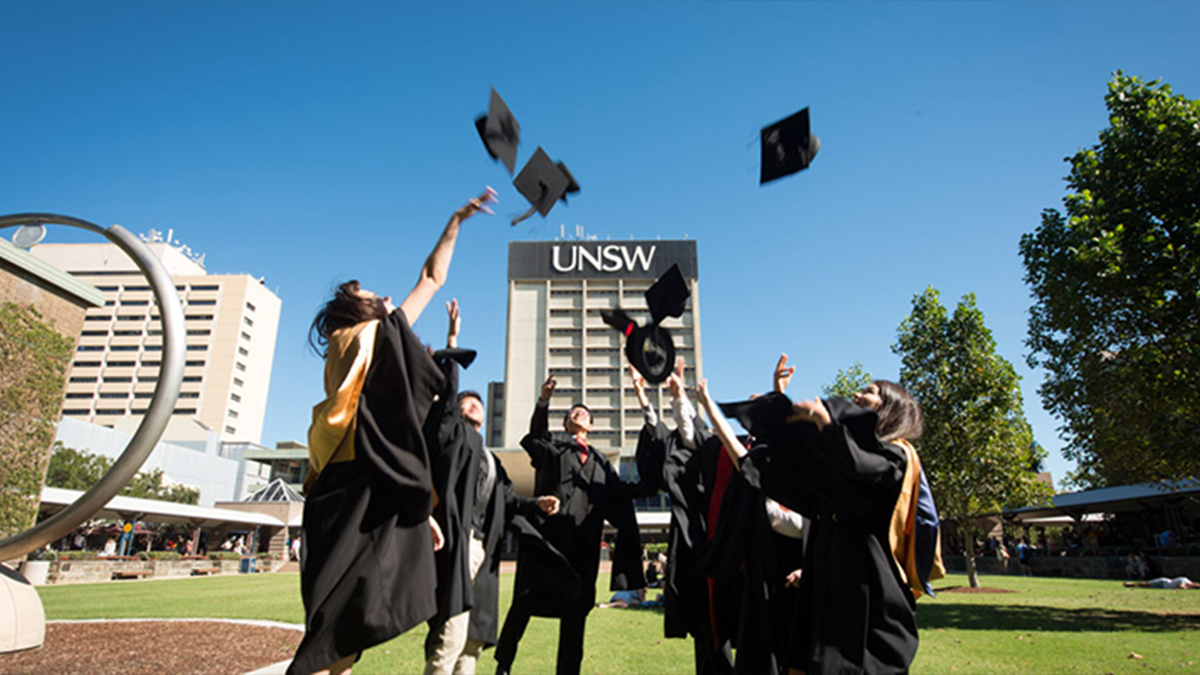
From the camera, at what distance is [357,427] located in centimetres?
242

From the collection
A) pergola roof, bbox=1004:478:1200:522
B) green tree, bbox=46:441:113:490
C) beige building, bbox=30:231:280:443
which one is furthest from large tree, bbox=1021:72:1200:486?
beige building, bbox=30:231:280:443

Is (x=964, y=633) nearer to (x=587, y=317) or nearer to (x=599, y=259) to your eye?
(x=587, y=317)

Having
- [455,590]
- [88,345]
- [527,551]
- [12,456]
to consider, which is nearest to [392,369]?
[455,590]

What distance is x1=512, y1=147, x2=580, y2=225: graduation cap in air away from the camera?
5375 mm

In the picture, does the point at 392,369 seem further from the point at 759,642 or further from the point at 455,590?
the point at 759,642

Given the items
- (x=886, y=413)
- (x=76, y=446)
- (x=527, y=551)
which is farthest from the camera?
(x=76, y=446)

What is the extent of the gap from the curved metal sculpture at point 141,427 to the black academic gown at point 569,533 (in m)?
2.44

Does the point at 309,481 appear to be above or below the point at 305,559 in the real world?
above

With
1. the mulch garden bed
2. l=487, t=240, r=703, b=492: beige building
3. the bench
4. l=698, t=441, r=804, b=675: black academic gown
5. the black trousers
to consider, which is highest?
l=487, t=240, r=703, b=492: beige building

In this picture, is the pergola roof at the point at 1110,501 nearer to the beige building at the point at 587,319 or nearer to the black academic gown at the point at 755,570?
the black academic gown at the point at 755,570

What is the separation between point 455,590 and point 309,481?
44.9 inches

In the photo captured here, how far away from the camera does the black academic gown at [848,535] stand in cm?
266

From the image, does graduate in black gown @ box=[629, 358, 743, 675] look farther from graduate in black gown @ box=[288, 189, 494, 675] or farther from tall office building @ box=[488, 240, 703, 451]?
tall office building @ box=[488, 240, 703, 451]

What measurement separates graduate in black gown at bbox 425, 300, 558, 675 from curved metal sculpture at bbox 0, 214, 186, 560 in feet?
5.43
